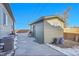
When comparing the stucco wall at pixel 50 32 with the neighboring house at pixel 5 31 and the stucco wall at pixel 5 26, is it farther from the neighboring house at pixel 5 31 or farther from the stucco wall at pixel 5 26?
the stucco wall at pixel 5 26

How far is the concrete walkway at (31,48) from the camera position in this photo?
5.45 meters

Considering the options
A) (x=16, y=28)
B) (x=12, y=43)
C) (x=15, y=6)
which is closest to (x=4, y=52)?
(x=12, y=43)

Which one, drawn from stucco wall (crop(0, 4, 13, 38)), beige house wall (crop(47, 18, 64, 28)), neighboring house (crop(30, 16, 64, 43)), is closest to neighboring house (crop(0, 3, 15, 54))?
stucco wall (crop(0, 4, 13, 38))

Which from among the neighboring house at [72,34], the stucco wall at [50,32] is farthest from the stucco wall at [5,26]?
the neighboring house at [72,34]

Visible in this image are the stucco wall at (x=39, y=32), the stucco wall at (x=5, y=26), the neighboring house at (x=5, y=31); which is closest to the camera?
the neighboring house at (x=5, y=31)

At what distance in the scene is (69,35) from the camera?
560 cm

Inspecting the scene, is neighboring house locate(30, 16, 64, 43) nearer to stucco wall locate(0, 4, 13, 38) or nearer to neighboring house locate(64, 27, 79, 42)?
neighboring house locate(64, 27, 79, 42)

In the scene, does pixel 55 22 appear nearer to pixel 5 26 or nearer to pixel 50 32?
pixel 50 32

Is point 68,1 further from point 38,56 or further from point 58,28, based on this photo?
point 38,56

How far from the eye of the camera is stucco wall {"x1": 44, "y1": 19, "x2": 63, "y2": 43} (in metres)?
5.66

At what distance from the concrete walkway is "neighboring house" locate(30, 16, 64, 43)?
19 centimetres

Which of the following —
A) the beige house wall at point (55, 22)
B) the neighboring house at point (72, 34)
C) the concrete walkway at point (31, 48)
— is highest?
the beige house wall at point (55, 22)

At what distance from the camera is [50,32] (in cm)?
571

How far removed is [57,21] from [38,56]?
3.47 ft
